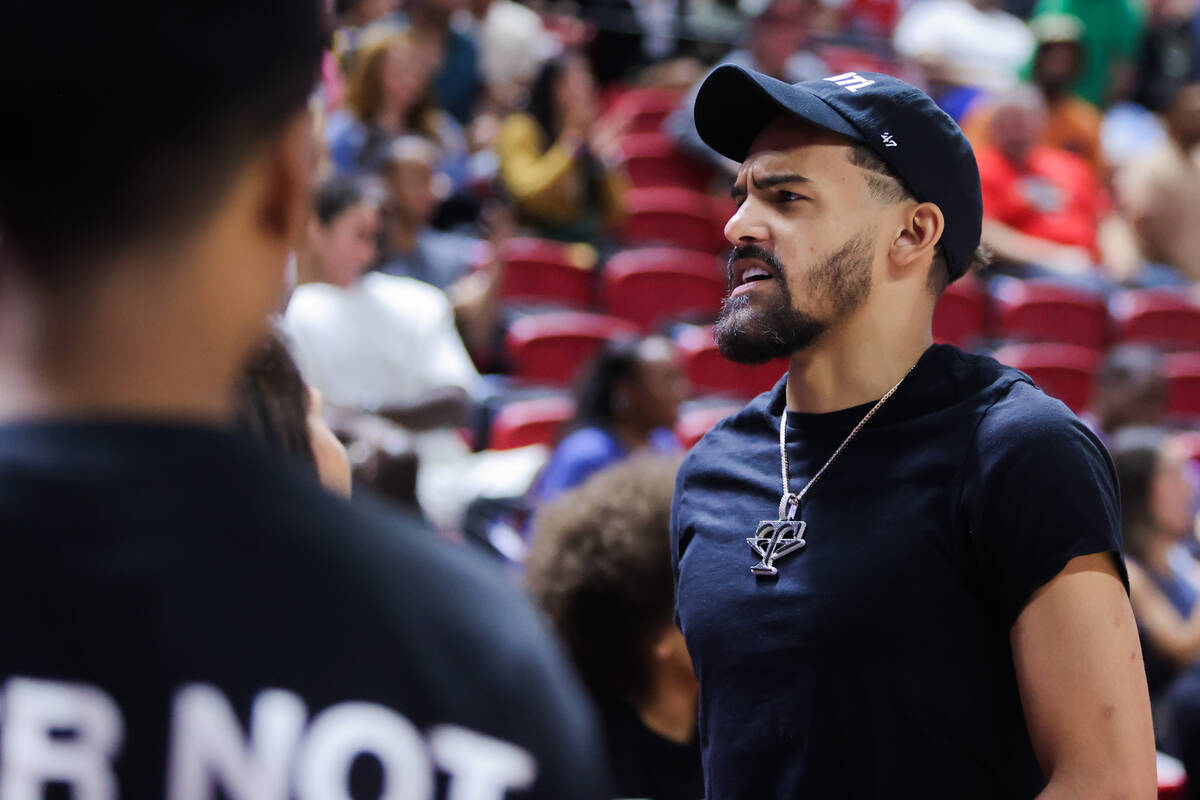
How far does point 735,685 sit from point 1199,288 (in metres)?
6.82

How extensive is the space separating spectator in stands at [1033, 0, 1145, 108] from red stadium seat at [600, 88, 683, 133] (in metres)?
2.66

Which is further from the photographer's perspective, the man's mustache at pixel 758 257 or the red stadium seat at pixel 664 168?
the red stadium seat at pixel 664 168

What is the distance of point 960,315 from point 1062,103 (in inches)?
85.7

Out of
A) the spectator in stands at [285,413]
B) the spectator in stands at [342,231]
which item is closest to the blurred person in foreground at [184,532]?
the spectator in stands at [285,413]

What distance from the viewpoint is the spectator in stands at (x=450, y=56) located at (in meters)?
7.51

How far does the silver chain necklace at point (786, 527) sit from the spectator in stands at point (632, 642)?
0.73 meters

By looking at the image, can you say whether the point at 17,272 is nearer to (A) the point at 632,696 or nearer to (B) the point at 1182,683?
(A) the point at 632,696

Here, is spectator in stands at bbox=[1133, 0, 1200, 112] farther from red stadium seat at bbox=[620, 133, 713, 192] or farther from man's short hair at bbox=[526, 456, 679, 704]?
man's short hair at bbox=[526, 456, 679, 704]

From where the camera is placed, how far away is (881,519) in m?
1.55

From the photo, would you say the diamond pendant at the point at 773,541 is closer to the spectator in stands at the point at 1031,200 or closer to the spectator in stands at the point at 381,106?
the spectator in stands at the point at 381,106

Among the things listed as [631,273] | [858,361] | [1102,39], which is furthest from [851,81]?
[1102,39]

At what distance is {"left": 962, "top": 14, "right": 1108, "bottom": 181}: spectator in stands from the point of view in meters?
8.12

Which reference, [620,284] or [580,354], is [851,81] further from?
[620,284]

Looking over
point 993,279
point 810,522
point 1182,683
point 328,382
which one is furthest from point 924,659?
point 993,279
